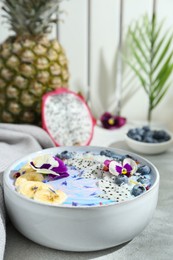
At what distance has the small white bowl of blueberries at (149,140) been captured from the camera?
100cm

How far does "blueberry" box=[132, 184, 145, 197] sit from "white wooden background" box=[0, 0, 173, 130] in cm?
70

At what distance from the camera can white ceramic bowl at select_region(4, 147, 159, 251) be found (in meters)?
0.57

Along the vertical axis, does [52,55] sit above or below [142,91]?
above

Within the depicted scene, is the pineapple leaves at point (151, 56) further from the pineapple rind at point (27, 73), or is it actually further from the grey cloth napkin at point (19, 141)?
the grey cloth napkin at point (19, 141)

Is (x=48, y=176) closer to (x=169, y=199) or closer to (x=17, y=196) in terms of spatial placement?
(x=17, y=196)

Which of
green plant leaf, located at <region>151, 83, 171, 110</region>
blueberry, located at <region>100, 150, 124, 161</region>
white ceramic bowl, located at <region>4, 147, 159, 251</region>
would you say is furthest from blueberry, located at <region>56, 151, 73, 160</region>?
green plant leaf, located at <region>151, 83, 171, 110</region>

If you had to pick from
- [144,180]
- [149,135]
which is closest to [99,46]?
[149,135]

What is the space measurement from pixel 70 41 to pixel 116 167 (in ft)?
2.35

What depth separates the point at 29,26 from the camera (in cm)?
109

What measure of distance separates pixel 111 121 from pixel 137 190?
1.94ft

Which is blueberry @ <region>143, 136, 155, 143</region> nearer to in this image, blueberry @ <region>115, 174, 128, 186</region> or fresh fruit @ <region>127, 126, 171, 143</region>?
fresh fruit @ <region>127, 126, 171, 143</region>

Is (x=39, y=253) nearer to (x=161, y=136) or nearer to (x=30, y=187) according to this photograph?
(x=30, y=187)

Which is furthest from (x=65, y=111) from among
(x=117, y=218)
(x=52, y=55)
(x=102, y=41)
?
(x=117, y=218)

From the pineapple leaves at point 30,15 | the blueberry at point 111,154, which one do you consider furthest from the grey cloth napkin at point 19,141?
the pineapple leaves at point 30,15
